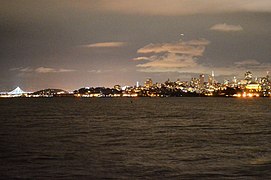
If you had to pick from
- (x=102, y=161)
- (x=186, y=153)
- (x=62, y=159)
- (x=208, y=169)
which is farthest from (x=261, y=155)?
(x=62, y=159)

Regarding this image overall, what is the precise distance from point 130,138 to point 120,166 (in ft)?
57.5

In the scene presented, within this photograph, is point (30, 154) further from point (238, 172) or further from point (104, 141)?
point (238, 172)

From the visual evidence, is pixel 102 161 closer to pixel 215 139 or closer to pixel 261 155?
pixel 261 155

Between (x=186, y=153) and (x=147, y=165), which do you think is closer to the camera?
(x=147, y=165)

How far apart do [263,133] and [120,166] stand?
28709 mm

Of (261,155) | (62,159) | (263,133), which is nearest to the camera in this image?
(62,159)

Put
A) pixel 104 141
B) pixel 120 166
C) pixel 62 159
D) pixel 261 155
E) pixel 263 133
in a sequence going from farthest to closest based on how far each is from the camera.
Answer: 1. pixel 263 133
2. pixel 104 141
3. pixel 261 155
4. pixel 62 159
5. pixel 120 166

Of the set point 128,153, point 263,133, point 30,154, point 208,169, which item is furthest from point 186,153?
point 263,133

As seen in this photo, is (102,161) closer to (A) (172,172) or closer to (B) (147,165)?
(B) (147,165)

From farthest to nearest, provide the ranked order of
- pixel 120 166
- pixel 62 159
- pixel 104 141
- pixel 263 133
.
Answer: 1. pixel 263 133
2. pixel 104 141
3. pixel 62 159
4. pixel 120 166

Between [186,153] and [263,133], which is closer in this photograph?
[186,153]

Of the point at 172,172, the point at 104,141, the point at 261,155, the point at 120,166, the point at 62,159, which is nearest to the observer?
the point at 172,172

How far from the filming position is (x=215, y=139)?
4575cm

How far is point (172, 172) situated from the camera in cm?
2694
